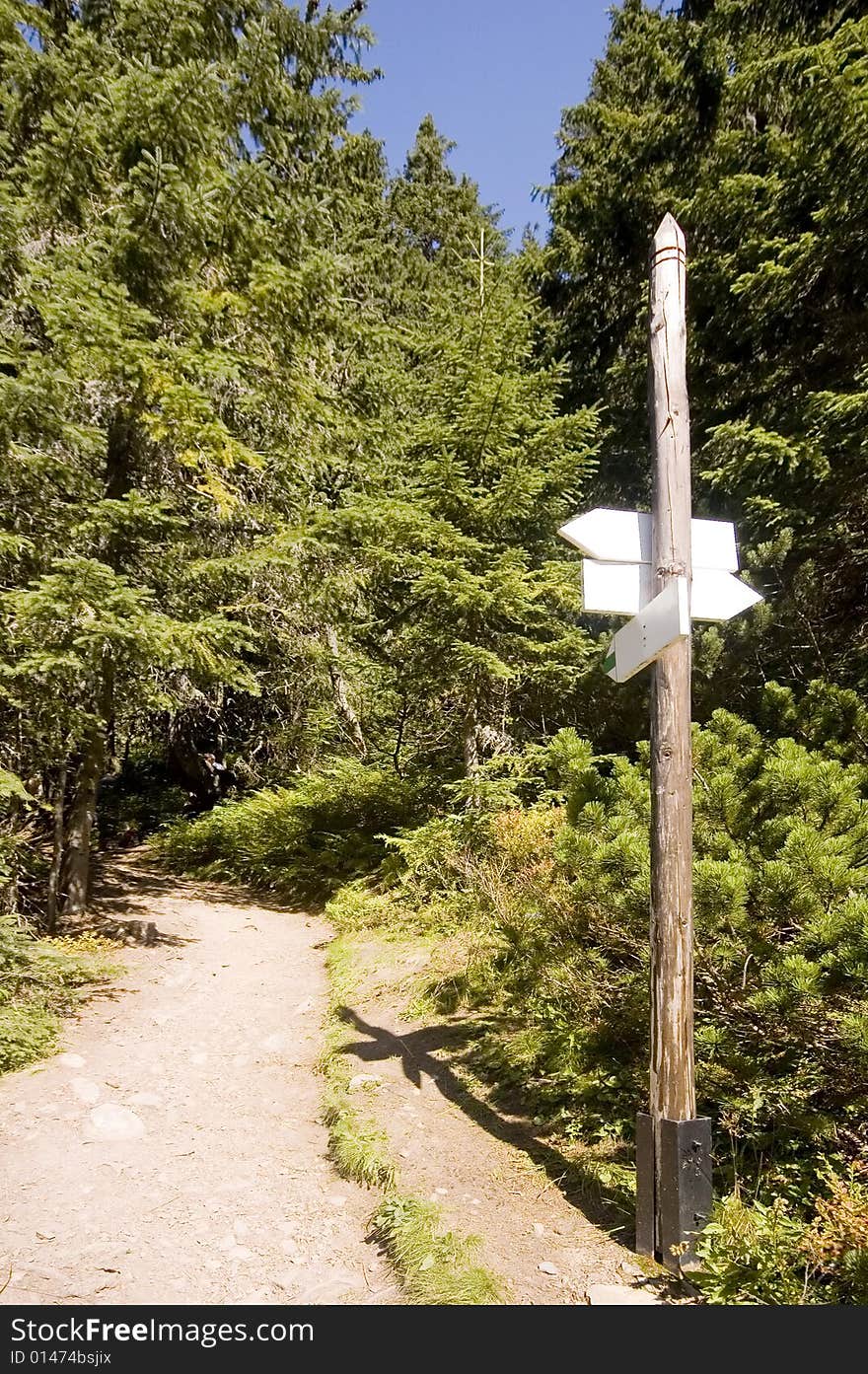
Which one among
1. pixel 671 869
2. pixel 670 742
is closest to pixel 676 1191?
pixel 671 869

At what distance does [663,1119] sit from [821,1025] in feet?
Result: 2.61

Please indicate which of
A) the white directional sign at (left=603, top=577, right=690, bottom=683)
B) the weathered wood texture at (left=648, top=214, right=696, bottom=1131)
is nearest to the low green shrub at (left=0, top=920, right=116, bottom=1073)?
the weathered wood texture at (left=648, top=214, right=696, bottom=1131)

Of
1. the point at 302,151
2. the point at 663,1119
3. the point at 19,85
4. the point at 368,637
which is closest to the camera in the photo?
the point at 663,1119

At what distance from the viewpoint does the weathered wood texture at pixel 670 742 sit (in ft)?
9.97

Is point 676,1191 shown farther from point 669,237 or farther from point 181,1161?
point 669,237

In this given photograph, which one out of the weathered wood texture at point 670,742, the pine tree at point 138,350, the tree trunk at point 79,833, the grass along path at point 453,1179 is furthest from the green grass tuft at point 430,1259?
the tree trunk at point 79,833

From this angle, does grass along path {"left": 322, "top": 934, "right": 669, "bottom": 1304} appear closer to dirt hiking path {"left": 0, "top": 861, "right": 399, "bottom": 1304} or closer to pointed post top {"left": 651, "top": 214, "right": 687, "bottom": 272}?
dirt hiking path {"left": 0, "top": 861, "right": 399, "bottom": 1304}

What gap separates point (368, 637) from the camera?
1038cm

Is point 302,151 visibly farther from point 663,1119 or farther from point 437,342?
point 663,1119

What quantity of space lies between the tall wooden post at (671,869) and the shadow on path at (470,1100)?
45 cm

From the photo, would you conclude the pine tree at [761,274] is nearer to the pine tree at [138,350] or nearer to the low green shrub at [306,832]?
the pine tree at [138,350]

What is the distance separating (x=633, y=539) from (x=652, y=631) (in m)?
0.48

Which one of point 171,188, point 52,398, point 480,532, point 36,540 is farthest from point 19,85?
point 480,532

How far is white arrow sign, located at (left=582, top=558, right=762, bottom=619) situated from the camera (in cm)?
318
